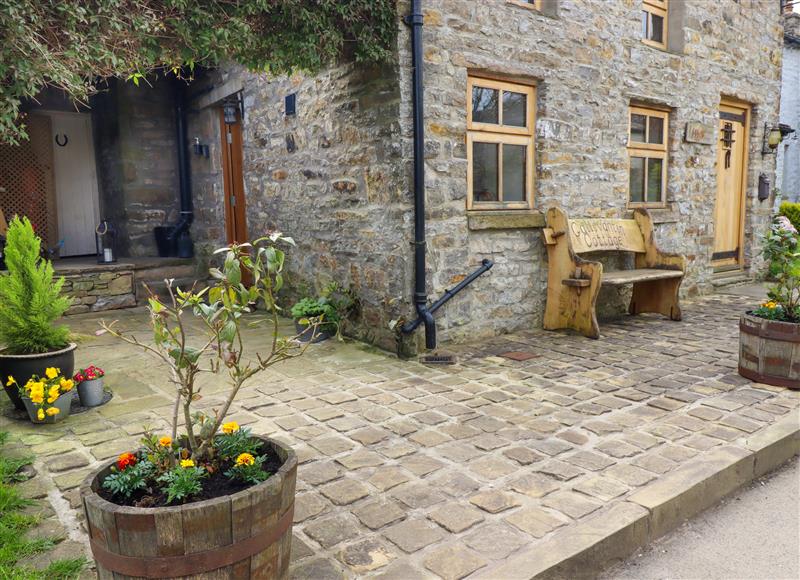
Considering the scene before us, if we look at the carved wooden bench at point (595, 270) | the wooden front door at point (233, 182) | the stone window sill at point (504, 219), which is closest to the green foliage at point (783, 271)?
the carved wooden bench at point (595, 270)

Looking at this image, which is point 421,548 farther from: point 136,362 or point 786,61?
point 786,61

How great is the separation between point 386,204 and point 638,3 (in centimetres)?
396

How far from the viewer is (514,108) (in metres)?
5.69

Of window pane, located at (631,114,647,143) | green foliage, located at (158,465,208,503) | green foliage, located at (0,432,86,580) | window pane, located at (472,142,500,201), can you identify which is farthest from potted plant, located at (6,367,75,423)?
window pane, located at (631,114,647,143)

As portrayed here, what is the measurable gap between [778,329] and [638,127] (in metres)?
3.66

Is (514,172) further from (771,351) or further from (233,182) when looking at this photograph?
(233,182)

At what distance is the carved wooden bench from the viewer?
5.62 metres

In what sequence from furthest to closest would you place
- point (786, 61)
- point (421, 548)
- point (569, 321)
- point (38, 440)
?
1. point (786, 61)
2. point (569, 321)
3. point (38, 440)
4. point (421, 548)

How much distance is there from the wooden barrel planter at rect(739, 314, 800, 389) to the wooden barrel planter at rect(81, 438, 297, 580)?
3670 millimetres

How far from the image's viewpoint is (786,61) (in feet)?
40.9

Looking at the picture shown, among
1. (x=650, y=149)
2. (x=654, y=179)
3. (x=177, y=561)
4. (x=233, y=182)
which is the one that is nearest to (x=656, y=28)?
(x=650, y=149)

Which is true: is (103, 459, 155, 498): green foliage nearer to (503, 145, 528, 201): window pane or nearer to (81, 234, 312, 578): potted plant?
(81, 234, 312, 578): potted plant

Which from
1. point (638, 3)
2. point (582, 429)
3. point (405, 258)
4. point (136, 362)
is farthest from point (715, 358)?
point (136, 362)

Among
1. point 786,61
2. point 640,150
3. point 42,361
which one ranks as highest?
point 786,61
